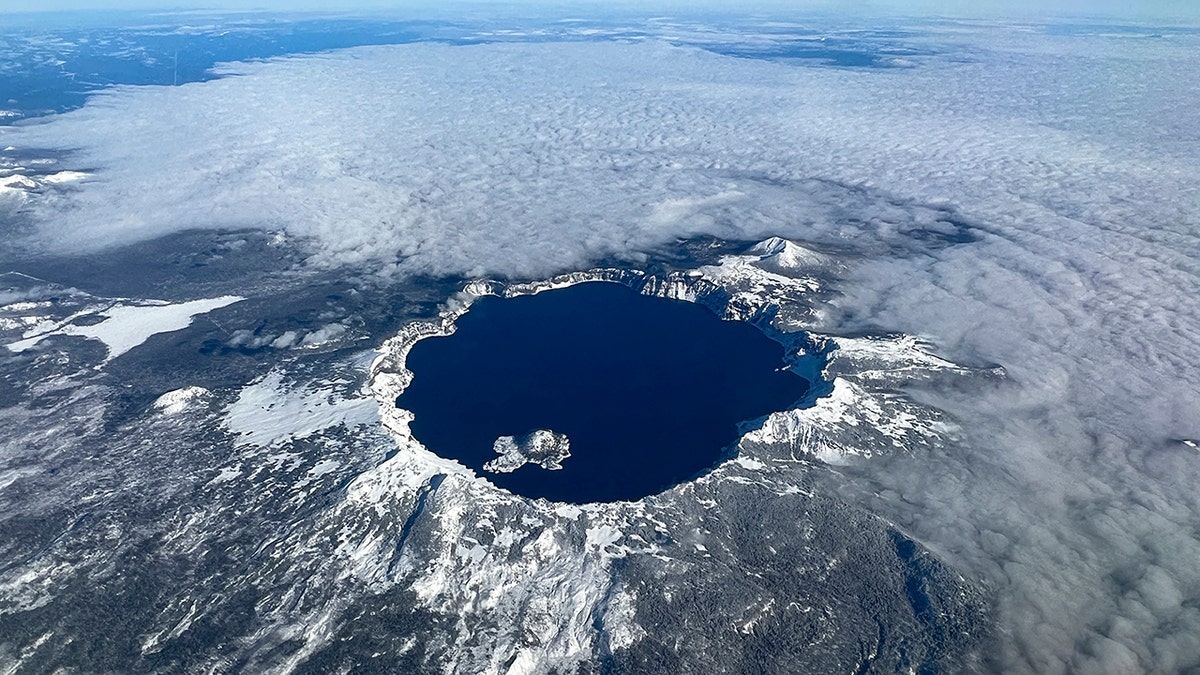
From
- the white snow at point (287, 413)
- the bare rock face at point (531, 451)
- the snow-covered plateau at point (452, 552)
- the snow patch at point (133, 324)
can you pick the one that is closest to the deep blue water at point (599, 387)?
the bare rock face at point (531, 451)

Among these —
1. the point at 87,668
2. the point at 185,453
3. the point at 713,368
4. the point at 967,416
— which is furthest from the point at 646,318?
the point at 87,668

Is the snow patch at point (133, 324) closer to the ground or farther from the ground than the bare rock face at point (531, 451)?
farther from the ground

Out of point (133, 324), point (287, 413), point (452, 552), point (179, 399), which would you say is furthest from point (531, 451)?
point (133, 324)

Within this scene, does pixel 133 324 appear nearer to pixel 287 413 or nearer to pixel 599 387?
pixel 287 413

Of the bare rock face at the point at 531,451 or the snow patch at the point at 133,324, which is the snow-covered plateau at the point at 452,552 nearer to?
the bare rock face at the point at 531,451

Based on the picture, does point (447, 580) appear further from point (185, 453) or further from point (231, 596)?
point (185, 453)
